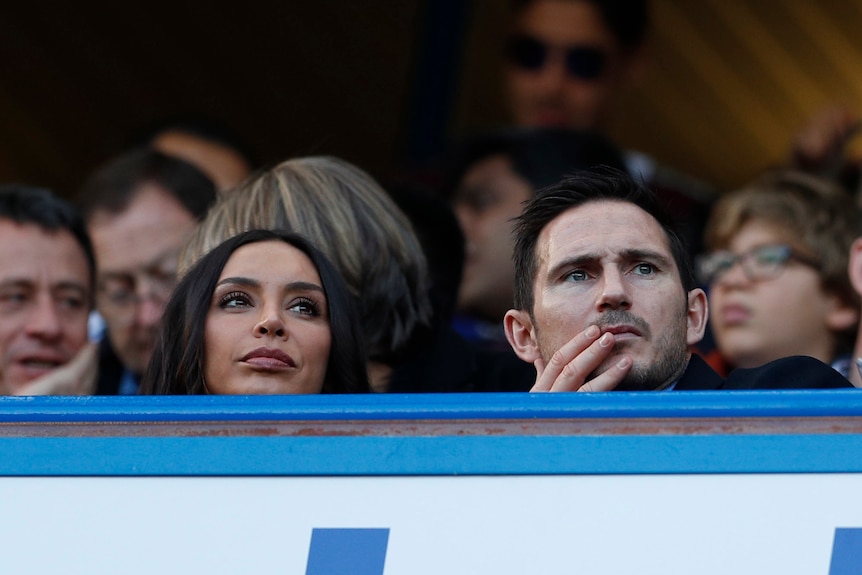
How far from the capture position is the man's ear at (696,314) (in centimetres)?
244

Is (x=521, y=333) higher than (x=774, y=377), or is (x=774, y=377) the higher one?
(x=521, y=333)

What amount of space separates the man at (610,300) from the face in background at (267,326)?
0.34m

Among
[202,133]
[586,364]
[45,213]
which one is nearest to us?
[586,364]

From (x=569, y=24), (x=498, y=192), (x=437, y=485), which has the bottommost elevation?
(x=437, y=485)

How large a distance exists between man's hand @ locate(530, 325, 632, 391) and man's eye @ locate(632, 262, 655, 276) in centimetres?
16

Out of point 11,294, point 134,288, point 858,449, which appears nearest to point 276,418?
point 858,449

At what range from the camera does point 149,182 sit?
404cm

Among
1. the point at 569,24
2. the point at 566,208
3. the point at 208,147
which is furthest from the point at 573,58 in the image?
the point at 566,208

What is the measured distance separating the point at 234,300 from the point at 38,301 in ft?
3.61

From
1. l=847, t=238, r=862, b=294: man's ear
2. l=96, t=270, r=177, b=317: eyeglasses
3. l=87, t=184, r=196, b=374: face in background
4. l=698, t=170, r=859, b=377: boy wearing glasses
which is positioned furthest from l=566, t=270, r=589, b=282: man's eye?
l=96, t=270, r=177, b=317: eyeglasses

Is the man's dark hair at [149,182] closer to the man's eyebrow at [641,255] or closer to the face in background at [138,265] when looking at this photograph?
the face in background at [138,265]

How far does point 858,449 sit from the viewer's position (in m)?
1.88

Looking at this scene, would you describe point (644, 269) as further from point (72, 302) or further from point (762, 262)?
point (72, 302)

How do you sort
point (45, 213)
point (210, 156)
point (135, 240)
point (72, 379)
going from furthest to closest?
point (210, 156)
point (135, 240)
point (45, 213)
point (72, 379)
